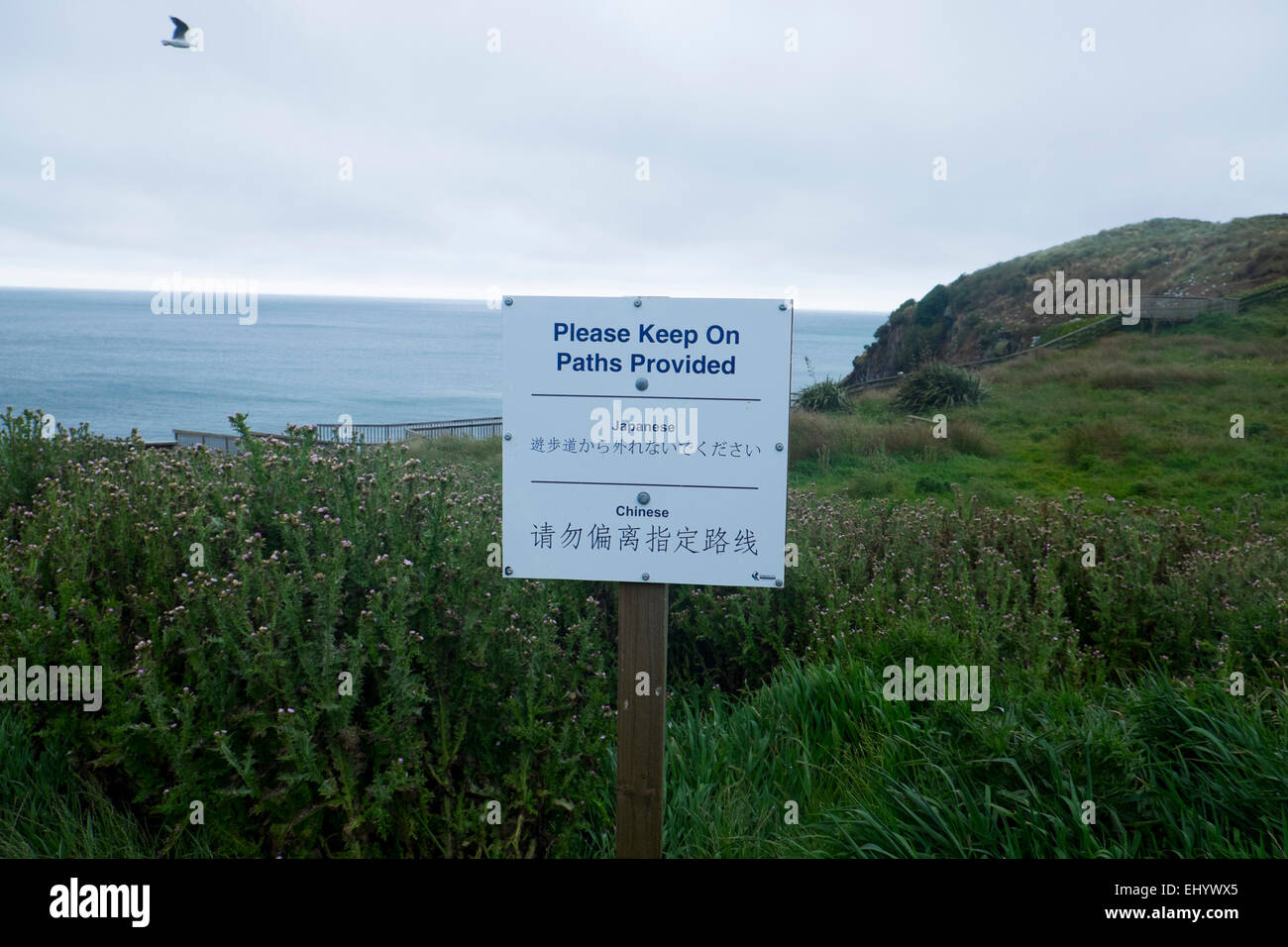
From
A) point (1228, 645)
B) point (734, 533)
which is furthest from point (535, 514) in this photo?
point (1228, 645)

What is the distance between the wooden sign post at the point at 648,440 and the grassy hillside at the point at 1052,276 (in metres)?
23.6

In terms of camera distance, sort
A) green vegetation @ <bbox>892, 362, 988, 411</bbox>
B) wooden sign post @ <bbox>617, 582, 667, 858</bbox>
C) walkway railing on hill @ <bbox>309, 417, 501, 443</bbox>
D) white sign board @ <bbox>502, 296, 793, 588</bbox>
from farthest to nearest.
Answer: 1. walkway railing on hill @ <bbox>309, 417, 501, 443</bbox>
2. green vegetation @ <bbox>892, 362, 988, 411</bbox>
3. wooden sign post @ <bbox>617, 582, 667, 858</bbox>
4. white sign board @ <bbox>502, 296, 793, 588</bbox>

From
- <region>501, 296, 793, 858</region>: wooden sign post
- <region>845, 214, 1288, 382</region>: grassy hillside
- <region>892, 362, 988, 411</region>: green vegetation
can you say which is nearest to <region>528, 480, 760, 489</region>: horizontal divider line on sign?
<region>501, 296, 793, 858</region>: wooden sign post

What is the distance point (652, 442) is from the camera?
9.70 feet

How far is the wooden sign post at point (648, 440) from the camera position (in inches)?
116

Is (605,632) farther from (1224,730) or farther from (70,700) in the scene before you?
(1224,730)

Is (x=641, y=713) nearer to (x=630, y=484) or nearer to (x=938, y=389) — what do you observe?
(x=630, y=484)

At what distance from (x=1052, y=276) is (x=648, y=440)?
50398 millimetres

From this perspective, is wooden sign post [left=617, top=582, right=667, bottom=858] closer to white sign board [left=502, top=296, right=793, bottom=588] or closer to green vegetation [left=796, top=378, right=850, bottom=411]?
white sign board [left=502, top=296, right=793, bottom=588]

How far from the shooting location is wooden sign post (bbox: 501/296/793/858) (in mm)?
2945

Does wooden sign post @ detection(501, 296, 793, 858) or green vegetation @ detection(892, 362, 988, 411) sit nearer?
wooden sign post @ detection(501, 296, 793, 858)

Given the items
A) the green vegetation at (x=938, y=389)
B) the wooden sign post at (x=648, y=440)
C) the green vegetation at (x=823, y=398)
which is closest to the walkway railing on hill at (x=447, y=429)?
the green vegetation at (x=823, y=398)

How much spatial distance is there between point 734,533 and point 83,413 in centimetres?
10809

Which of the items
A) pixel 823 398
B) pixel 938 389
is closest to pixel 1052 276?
pixel 938 389
